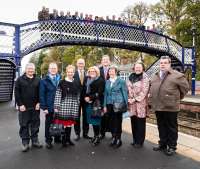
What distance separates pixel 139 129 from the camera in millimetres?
6406

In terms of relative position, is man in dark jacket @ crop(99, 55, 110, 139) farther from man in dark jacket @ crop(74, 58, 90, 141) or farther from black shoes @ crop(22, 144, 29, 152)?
black shoes @ crop(22, 144, 29, 152)

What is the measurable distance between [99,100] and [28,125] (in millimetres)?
1569

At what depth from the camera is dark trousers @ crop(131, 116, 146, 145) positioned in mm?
6406

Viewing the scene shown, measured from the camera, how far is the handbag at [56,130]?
627 cm

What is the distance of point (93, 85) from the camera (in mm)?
6559

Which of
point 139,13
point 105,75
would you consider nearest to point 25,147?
point 105,75

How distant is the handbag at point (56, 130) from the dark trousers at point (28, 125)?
328 millimetres

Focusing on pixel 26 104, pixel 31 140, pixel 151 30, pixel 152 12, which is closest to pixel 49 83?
pixel 26 104

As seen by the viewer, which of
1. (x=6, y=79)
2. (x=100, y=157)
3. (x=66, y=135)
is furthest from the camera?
(x=6, y=79)

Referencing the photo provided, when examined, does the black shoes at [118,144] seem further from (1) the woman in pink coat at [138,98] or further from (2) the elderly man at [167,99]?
(2) the elderly man at [167,99]

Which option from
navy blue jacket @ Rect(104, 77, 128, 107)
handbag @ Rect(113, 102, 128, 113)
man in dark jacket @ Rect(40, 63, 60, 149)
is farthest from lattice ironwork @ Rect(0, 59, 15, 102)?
handbag @ Rect(113, 102, 128, 113)

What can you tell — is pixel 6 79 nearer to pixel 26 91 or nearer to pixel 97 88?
pixel 26 91

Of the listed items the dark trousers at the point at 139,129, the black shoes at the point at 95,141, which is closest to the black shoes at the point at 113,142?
the black shoes at the point at 95,141

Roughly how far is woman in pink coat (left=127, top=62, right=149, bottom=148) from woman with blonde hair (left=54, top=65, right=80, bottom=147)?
1.14 meters
